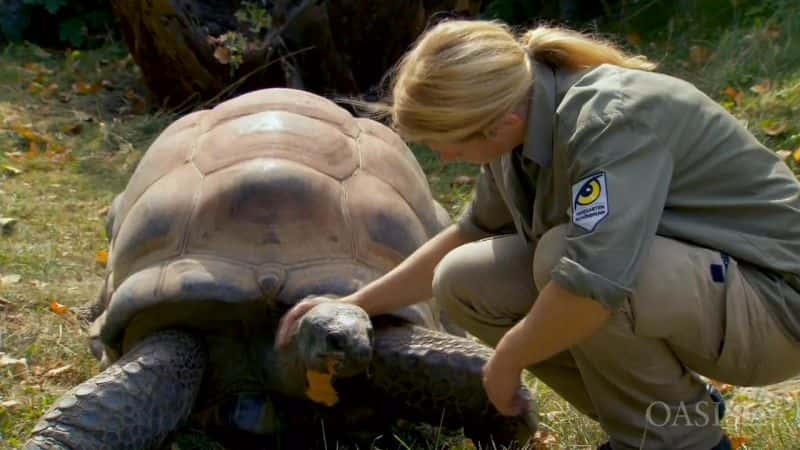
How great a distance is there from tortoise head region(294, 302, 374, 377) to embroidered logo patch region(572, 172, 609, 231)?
2.51ft

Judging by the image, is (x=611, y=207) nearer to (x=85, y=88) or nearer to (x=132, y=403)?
(x=132, y=403)

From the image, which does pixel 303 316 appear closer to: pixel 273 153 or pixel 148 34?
pixel 273 153

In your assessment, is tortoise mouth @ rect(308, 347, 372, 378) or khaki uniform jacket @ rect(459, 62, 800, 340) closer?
khaki uniform jacket @ rect(459, 62, 800, 340)

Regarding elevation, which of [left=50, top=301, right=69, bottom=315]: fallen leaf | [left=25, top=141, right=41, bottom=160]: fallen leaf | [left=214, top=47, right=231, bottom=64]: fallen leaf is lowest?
[left=25, top=141, right=41, bottom=160]: fallen leaf

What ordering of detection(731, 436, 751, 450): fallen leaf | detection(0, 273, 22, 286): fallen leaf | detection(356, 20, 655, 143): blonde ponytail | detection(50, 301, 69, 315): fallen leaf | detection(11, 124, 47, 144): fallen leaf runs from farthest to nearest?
detection(11, 124, 47, 144): fallen leaf
detection(0, 273, 22, 286): fallen leaf
detection(50, 301, 69, 315): fallen leaf
detection(731, 436, 751, 450): fallen leaf
detection(356, 20, 655, 143): blonde ponytail

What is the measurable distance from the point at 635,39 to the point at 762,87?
153 centimetres

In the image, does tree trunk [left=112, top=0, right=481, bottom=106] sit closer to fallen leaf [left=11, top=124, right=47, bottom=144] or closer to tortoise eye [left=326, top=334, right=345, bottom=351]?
fallen leaf [left=11, top=124, right=47, bottom=144]

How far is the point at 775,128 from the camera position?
206 inches

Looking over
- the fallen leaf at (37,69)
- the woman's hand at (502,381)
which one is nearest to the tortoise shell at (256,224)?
the woman's hand at (502,381)

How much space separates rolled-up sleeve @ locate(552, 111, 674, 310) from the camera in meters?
2.27

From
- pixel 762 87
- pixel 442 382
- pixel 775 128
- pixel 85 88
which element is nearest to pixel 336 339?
pixel 442 382

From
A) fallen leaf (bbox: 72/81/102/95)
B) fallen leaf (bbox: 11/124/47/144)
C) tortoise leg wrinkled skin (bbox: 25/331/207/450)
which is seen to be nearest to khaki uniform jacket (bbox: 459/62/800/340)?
tortoise leg wrinkled skin (bbox: 25/331/207/450)

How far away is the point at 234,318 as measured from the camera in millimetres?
3312

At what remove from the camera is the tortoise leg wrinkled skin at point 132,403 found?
299 cm
